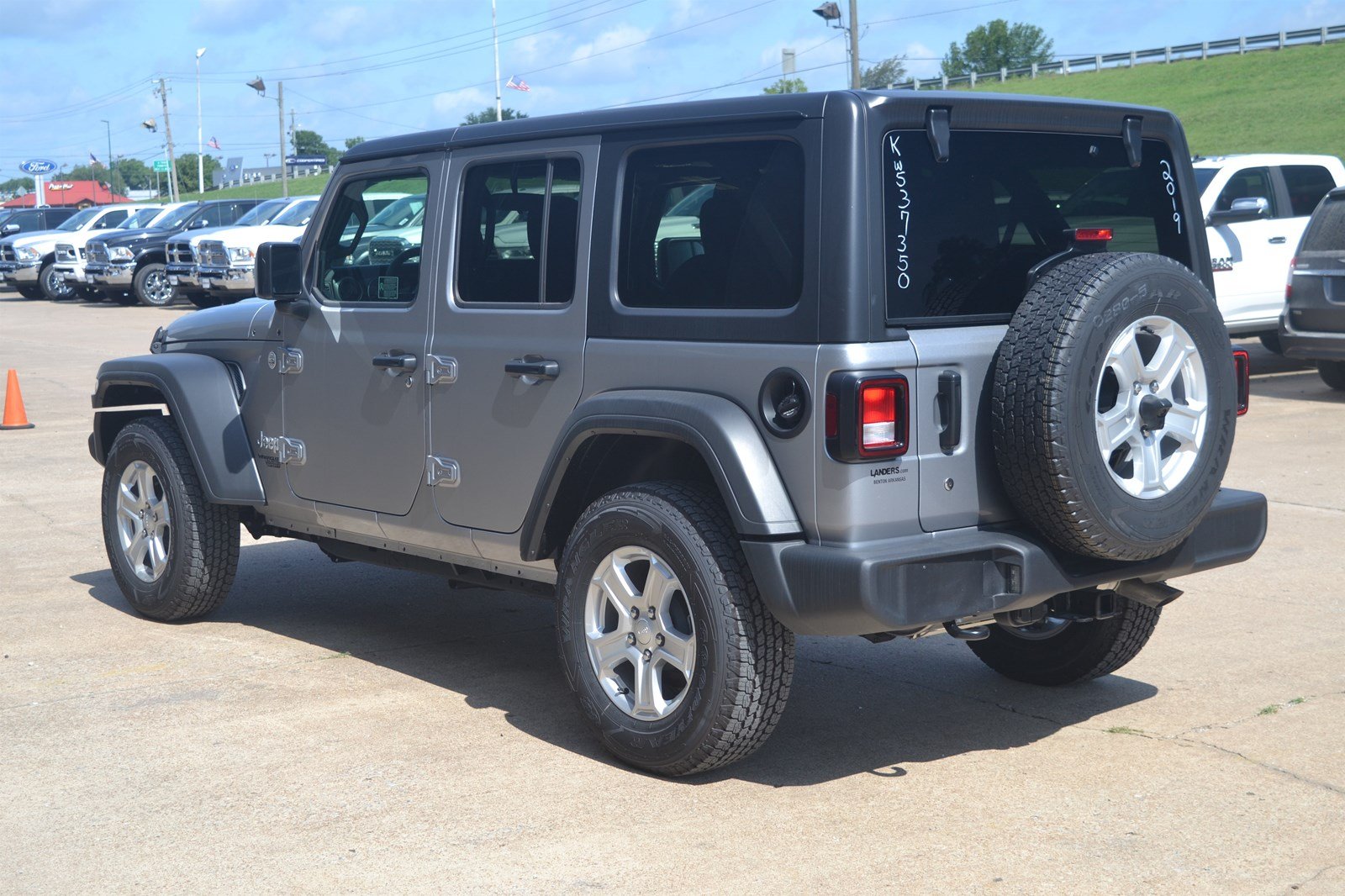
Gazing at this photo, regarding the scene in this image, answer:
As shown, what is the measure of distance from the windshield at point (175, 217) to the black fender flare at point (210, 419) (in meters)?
24.7

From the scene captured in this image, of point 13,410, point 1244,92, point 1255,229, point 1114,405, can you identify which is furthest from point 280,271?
point 1244,92

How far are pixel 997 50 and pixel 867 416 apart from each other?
123133 millimetres

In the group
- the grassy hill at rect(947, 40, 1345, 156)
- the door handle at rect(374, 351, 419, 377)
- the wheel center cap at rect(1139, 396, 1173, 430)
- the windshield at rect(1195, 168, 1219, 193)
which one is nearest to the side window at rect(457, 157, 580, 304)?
the door handle at rect(374, 351, 419, 377)

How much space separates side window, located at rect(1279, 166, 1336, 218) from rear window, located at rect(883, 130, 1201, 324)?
11231 mm

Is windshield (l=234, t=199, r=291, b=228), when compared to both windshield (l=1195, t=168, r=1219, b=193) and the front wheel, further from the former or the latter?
the front wheel

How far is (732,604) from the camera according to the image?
166 inches

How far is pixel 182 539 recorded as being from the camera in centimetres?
627

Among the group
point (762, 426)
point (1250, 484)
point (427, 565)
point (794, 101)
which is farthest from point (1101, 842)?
point (1250, 484)

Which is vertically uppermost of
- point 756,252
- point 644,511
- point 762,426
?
point 756,252

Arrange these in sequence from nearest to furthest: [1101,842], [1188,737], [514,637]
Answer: [1101,842] → [1188,737] → [514,637]

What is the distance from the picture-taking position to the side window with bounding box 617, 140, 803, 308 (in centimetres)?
419

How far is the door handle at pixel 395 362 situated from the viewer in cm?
534

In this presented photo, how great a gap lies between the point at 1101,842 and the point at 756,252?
6.12ft

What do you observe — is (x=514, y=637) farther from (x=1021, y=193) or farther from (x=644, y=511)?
(x=1021, y=193)
